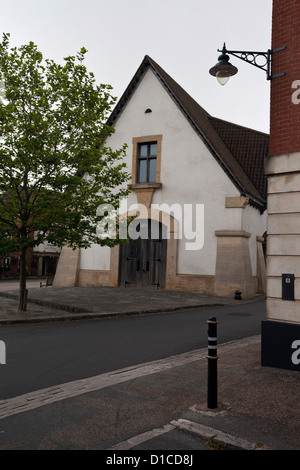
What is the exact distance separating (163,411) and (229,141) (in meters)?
20.9

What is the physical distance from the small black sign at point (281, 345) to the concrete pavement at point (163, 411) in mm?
139

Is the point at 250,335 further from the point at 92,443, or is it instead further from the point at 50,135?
the point at 50,135

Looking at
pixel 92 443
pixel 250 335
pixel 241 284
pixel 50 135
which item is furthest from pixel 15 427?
pixel 241 284

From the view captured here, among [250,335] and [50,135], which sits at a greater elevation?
[50,135]

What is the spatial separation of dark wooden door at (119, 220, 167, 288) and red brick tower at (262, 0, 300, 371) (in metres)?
13.6

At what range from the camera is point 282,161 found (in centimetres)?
639

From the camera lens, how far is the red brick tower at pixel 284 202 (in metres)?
6.06

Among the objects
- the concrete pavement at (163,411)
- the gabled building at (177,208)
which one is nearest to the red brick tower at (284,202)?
the concrete pavement at (163,411)

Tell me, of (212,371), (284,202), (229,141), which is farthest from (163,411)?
(229,141)

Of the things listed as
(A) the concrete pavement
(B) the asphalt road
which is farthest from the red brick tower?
(B) the asphalt road

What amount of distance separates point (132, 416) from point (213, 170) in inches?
623

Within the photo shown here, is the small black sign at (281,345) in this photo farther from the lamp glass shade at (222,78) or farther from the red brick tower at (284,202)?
the lamp glass shade at (222,78)

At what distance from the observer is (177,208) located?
1961 centimetres

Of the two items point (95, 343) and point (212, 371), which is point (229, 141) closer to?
point (95, 343)
